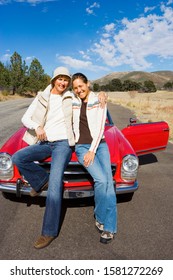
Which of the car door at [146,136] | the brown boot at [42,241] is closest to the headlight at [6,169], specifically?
the brown boot at [42,241]

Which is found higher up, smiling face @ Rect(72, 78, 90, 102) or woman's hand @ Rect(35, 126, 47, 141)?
smiling face @ Rect(72, 78, 90, 102)

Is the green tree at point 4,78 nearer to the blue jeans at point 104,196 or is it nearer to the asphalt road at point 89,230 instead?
the asphalt road at point 89,230

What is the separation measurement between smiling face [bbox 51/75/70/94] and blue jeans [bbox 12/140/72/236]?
680mm

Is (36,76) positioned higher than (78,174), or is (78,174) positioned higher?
(36,76)

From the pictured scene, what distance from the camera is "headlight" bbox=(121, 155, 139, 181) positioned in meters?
3.18

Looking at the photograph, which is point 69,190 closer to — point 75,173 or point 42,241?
point 75,173

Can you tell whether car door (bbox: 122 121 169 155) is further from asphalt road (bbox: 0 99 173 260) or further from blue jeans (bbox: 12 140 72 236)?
blue jeans (bbox: 12 140 72 236)

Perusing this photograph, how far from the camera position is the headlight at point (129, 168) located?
318cm

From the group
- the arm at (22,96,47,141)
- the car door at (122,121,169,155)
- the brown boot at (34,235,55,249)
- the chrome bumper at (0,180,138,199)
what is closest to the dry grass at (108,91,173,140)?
the car door at (122,121,169,155)

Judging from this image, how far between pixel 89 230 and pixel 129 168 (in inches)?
35.7

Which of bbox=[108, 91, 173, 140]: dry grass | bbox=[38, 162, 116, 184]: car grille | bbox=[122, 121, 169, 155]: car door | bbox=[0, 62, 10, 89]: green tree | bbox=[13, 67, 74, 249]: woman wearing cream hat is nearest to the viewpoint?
bbox=[13, 67, 74, 249]: woman wearing cream hat

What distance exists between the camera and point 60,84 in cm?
318

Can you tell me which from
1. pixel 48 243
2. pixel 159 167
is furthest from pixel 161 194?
pixel 48 243

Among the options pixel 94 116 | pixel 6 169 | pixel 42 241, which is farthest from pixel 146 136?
pixel 42 241
